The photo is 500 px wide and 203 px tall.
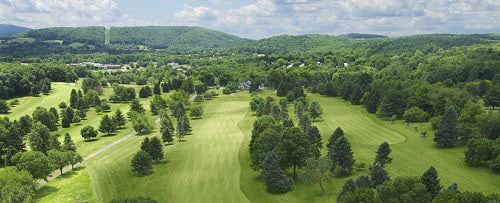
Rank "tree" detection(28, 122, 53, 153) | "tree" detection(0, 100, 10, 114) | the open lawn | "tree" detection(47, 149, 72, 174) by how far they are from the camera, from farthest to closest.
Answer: "tree" detection(0, 100, 10, 114) < "tree" detection(28, 122, 53, 153) < "tree" detection(47, 149, 72, 174) < the open lawn

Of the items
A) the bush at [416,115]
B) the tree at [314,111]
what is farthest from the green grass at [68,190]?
the bush at [416,115]

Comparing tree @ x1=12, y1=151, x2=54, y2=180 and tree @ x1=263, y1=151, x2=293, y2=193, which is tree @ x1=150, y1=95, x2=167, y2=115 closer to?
tree @ x1=12, y1=151, x2=54, y2=180

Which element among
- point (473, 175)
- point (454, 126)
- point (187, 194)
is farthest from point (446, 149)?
point (187, 194)

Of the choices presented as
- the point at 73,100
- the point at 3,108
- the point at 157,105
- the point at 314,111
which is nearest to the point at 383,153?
the point at 314,111

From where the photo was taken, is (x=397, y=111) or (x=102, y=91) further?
(x=102, y=91)

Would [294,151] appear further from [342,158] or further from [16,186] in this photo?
[16,186]

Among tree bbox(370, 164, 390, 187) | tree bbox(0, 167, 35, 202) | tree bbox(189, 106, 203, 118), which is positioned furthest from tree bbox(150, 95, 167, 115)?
tree bbox(370, 164, 390, 187)

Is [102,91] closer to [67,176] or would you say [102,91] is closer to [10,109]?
[10,109]
